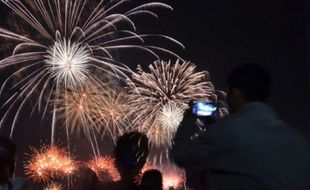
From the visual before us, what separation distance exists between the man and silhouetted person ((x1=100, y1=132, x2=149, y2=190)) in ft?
1.45

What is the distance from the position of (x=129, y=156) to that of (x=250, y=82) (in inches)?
34.7

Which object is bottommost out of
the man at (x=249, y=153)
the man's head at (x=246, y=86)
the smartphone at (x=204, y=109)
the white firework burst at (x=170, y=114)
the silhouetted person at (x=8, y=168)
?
the man at (x=249, y=153)

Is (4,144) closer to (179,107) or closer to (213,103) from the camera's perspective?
(213,103)

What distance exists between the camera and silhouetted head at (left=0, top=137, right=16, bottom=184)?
3.50 metres

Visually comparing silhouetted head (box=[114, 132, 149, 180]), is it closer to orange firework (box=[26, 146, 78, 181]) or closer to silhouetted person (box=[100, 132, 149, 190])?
silhouetted person (box=[100, 132, 149, 190])

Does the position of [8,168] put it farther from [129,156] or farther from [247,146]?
[247,146]

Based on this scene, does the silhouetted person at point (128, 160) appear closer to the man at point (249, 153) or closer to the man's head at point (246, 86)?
the man at point (249, 153)

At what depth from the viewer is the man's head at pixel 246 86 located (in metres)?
3.34

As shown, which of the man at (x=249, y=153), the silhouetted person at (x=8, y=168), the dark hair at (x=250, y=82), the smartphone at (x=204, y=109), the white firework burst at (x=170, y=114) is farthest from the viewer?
the white firework burst at (x=170, y=114)

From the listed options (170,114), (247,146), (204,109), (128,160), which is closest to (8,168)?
(128,160)

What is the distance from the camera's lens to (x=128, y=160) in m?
3.57

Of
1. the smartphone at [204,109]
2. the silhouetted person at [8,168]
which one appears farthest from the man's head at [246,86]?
the silhouetted person at [8,168]

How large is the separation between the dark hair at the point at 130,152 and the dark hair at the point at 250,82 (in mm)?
703

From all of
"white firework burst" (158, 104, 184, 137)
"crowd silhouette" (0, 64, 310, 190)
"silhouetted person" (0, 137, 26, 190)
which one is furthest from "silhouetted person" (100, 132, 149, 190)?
"white firework burst" (158, 104, 184, 137)
